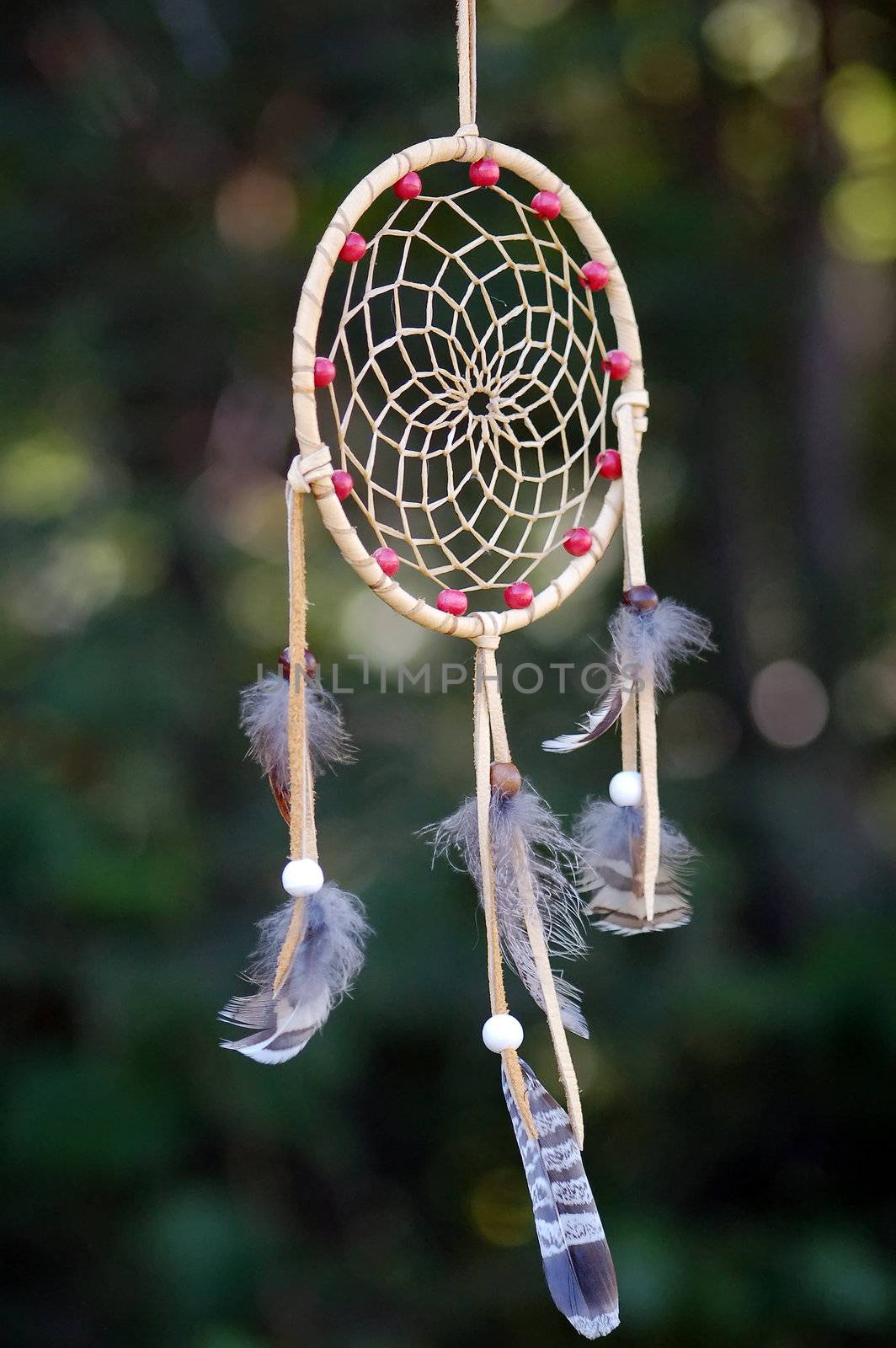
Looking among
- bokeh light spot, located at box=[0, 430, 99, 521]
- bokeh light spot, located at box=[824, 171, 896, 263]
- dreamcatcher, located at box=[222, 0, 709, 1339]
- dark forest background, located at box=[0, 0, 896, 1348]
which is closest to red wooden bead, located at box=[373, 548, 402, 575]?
dreamcatcher, located at box=[222, 0, 709, 1339]

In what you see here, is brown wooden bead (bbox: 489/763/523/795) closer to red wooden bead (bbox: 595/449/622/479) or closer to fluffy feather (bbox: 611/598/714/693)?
fluffy feather (bbox: 611/598/714/693)

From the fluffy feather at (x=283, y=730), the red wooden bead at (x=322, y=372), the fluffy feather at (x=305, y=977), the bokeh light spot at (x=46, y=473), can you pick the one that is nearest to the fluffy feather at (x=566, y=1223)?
the fluffy feather at (x=305, y=977)

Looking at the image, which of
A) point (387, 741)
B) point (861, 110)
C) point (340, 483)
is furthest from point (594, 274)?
point (861, 110)

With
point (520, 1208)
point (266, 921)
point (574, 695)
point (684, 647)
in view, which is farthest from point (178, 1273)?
point (684, 647)

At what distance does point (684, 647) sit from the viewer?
107 centimetres

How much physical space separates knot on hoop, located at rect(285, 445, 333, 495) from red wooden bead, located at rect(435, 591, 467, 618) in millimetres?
129

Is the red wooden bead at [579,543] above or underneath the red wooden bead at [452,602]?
above

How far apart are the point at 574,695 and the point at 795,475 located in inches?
27.0

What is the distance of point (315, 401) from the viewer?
1.01 meters

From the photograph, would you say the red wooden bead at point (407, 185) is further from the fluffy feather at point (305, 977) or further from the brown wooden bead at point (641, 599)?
the fluffy feather at point (305, 977)

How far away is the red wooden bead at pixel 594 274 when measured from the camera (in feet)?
3.41

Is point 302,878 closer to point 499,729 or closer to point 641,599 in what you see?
point 499,729

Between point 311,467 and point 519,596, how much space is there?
0.65 ft

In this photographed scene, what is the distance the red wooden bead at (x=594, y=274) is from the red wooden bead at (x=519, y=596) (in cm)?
24
